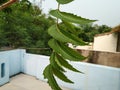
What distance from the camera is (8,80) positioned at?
6.30m

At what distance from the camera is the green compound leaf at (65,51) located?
194 mm

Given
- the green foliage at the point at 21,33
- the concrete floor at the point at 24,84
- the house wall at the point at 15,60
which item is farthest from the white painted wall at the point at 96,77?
the green foliage at the point at 21,33

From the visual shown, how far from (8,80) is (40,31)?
5434 millimetres

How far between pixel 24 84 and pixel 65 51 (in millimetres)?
6177

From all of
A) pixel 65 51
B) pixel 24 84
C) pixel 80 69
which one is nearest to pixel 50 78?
pixel 65 51

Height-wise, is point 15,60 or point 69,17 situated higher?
point 69,17

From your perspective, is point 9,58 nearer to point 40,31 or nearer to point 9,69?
point 9,69

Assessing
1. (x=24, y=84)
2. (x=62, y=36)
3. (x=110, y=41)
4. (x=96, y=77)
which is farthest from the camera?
(x=110, y=41)

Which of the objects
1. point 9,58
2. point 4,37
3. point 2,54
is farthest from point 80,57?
Result: point 4,37

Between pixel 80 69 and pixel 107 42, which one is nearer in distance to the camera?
pixel 80 69

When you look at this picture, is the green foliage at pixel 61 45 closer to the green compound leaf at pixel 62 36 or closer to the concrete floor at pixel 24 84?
the green compound leaf at pixel 62 36

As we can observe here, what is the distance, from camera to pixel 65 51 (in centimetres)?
20

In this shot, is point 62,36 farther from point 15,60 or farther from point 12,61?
point 15,60

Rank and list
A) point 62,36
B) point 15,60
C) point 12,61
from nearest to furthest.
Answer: point 62,36, point 12,61, point 15,60
